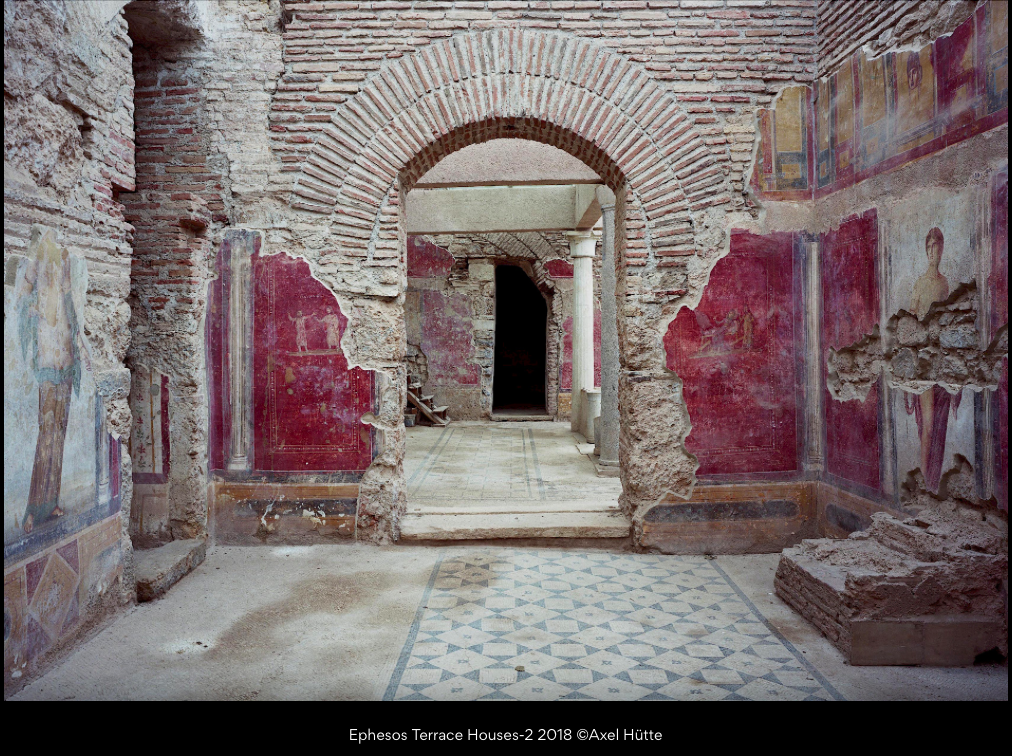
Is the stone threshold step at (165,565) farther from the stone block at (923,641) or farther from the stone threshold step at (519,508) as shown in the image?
the stone block at (923,641)

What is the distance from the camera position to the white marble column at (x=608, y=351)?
685 centimetres

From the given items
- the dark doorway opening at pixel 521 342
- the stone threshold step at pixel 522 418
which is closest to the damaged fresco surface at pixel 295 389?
the stone threshold step at pixel 522 418

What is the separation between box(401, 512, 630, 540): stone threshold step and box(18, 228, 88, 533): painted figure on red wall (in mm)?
2110

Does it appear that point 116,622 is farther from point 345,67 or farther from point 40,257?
point 345,67

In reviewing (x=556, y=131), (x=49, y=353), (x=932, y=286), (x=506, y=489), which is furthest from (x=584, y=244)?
(x=49, y=353)

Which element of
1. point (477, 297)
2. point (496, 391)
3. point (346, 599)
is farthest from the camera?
point (496, 391)

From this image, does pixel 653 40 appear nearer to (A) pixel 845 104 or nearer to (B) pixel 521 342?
(A) pixel 845 104

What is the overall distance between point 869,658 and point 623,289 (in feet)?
8.12

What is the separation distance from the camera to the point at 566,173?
19.2ft

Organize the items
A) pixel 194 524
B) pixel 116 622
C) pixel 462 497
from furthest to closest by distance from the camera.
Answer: pixel 462 497 → pixel 194 524 → pixel 116 622

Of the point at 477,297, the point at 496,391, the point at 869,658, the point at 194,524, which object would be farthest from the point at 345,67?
the point at 496,391

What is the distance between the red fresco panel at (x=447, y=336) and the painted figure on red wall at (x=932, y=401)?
30.5 ft

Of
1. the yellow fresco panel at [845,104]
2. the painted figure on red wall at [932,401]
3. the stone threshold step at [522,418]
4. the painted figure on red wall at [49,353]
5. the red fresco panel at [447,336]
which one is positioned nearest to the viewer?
the painted figure on red wall at [49,353]

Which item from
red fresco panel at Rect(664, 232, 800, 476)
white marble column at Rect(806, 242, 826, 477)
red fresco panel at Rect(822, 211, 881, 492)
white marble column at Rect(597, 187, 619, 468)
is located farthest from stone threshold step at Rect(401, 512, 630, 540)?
white marble column at Rect(597, 187, 619, 468)
